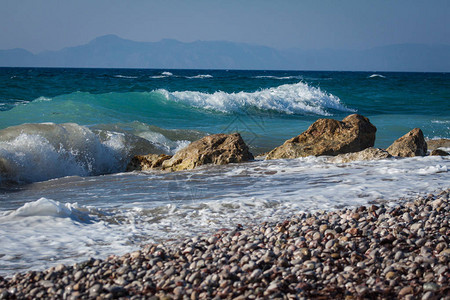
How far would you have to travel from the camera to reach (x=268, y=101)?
22.6 m

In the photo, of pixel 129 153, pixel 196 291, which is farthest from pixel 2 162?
pixel 196 291

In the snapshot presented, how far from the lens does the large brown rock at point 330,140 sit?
7914mm

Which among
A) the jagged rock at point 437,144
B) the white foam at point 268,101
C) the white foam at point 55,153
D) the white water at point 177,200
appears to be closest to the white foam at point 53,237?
the white water at point 177,200

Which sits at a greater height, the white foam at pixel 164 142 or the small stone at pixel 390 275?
the white foam at pixel 164 142

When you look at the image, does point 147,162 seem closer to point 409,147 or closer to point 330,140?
point 330,140

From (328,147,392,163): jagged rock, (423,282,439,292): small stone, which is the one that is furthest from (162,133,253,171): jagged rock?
(423,282,439,292): small stone

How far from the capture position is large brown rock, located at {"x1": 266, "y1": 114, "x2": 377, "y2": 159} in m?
7.91

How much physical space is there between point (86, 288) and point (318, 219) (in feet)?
6.57

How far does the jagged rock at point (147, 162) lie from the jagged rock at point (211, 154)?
1.16 feet

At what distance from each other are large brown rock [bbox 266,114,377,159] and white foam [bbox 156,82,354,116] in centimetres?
1223

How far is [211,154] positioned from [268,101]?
1539cm

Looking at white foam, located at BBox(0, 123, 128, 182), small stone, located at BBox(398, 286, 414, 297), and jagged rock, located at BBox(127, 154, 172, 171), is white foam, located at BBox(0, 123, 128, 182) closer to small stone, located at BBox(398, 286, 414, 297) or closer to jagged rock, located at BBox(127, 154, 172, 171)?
jagged rock, located at BBox(127, 154, 172, 171)

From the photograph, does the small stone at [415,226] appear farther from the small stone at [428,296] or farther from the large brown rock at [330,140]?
the large brown rock at [330,140]

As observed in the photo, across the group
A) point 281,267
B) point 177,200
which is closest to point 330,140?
point 177,200
